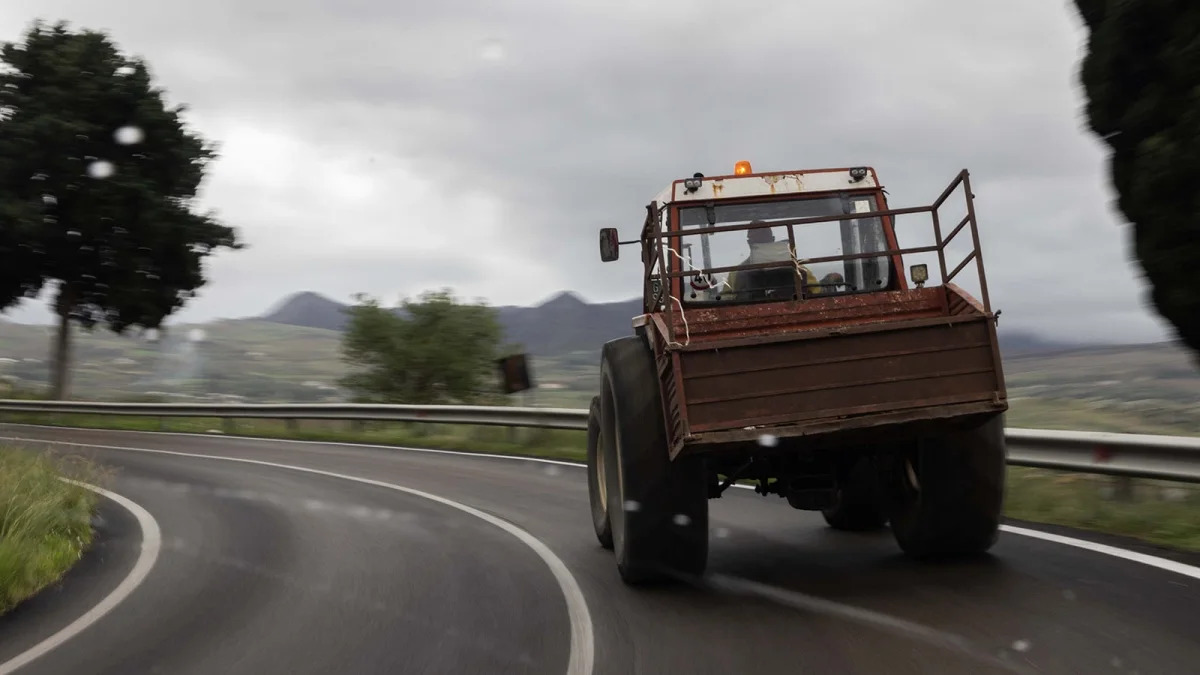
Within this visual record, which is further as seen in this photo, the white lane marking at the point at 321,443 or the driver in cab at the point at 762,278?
the white lane marking at the point at 321,443

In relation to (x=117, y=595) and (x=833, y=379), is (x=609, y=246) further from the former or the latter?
(x=117, y=595)

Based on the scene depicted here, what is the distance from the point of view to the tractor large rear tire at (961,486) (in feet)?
21.3

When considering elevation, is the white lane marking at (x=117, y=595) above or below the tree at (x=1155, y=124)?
below

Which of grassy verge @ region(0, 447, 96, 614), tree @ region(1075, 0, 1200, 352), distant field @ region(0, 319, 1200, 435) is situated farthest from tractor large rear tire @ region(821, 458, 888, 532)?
grassy verge @ region(0, 447, 96, 614)

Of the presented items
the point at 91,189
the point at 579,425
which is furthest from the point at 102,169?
the point at 579,425

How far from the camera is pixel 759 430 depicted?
19.3ft

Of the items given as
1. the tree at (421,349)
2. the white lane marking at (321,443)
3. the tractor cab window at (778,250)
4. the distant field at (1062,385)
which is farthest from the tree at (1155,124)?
the tree at (421,349)

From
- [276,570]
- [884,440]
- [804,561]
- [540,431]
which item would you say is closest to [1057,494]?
[804,561]

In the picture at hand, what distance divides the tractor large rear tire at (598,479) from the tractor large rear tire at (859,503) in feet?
5.27

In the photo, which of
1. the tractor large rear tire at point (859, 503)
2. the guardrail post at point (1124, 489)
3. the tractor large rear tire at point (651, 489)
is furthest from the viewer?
the guardrail post at point (1124, 489)

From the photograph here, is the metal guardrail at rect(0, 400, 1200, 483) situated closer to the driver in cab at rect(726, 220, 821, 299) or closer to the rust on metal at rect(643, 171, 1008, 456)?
the rust on metal at rect(643, 171, 1008, 456)

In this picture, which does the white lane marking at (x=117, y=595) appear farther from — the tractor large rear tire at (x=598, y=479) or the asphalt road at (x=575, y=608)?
the tractor large rear tire at (x=598, y=479)

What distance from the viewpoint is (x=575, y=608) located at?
6391mm

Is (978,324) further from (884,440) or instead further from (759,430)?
(759,430)
